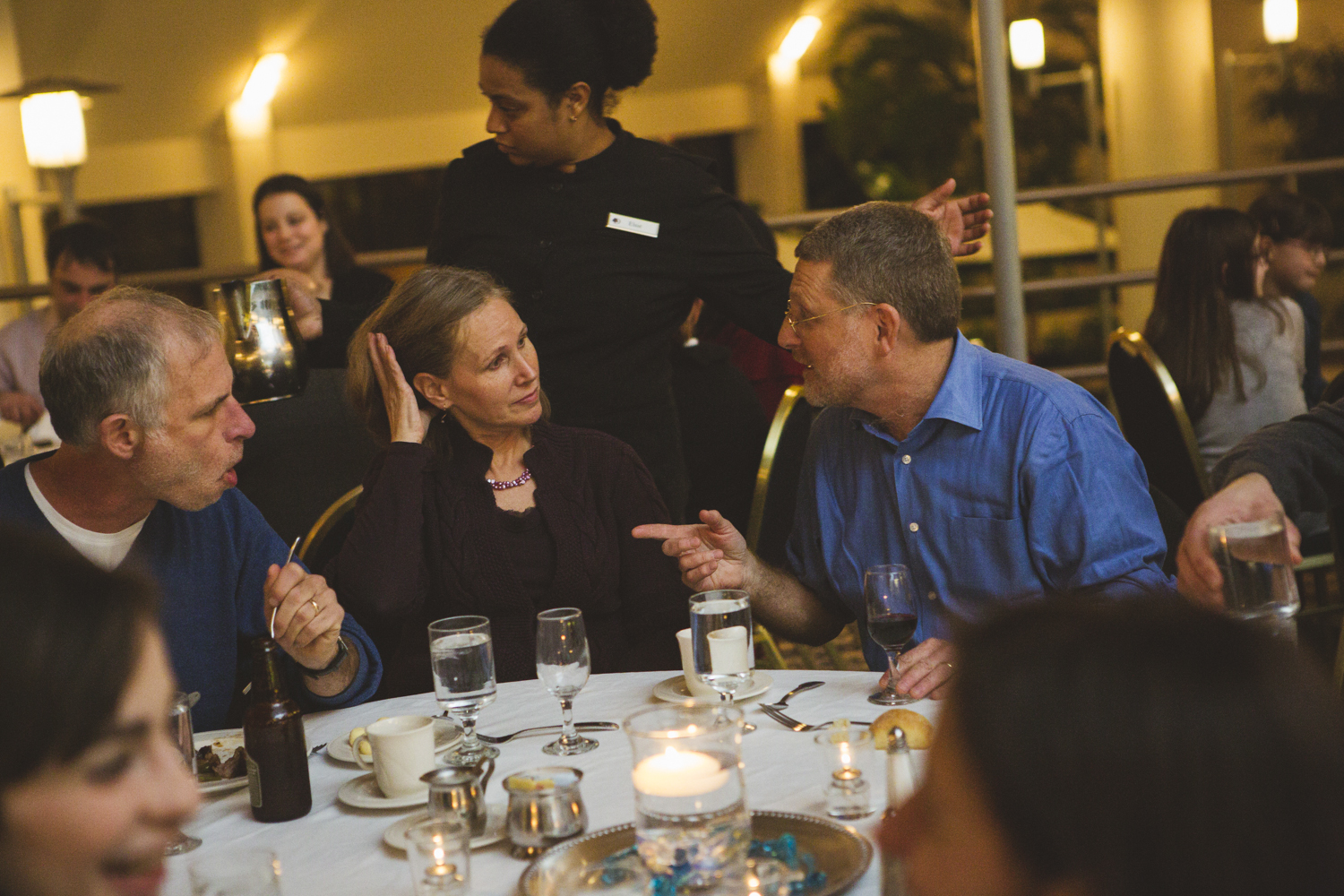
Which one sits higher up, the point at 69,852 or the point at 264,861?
the point at 69,852

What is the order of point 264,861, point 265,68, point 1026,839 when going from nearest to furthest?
1. point 1026,839
2. point 264,861
3. point 265,68

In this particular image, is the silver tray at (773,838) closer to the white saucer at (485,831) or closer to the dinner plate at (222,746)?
the white saucer at (485,831)

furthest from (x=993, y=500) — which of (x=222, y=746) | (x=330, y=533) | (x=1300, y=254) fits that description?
(x=1300, y=254)

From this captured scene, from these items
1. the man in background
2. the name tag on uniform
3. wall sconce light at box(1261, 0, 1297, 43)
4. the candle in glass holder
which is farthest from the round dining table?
wall sconce light at box(1261, 0, 1297, 43)

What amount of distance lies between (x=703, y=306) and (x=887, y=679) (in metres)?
2.15

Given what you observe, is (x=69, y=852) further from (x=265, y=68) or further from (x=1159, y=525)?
(x=265, y=68)

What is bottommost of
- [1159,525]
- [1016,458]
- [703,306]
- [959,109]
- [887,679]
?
[887,679]

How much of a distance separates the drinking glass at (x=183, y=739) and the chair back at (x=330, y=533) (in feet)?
3.10

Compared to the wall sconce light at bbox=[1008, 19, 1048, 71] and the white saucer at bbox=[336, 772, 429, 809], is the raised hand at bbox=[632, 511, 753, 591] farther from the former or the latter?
the wall sconce light at bbox=[1008, 19, 1048, 71]

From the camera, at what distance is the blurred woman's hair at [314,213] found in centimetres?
380

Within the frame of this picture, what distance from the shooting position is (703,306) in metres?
3.60

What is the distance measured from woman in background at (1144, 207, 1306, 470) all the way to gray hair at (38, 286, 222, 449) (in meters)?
2.87

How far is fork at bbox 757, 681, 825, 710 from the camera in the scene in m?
1.58

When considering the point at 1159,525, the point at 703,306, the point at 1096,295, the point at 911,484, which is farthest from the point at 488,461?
the point at 1096,295
